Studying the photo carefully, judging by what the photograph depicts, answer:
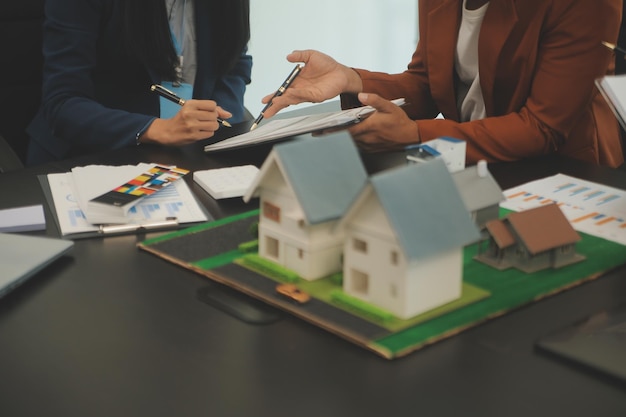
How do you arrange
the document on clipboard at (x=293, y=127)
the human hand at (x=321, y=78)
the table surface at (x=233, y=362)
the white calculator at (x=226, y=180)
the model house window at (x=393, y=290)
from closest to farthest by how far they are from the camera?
the table surface at (x=233, y=362), the model house window at (x=393, y=290), the white calculator at (x=226, y=180), the document on clipboard at (x=293, y=127), the human hand at (x=321, y=78)

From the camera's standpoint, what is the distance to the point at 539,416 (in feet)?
2.16

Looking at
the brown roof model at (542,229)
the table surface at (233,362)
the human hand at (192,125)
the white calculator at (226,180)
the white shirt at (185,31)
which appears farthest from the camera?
the white shirt at (185,31)

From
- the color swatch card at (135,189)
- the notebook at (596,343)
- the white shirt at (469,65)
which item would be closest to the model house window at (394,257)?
the notebook at (596,343)

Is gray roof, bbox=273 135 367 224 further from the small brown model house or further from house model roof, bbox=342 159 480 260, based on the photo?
the small brown model house

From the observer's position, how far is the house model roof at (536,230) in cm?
90

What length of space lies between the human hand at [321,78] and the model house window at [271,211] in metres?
0.74

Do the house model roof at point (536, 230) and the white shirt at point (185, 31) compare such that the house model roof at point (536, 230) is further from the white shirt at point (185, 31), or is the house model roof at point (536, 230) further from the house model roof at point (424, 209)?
the white shirt at point (185, 31)

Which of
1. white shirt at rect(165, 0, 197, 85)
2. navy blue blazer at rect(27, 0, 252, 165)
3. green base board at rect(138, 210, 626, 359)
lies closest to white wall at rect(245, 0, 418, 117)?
white shirt at rect(165, 0, 197, 85)

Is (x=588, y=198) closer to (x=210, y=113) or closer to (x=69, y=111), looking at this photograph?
(x=210, y=113)

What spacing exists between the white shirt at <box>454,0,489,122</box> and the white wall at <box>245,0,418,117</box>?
1.73 m

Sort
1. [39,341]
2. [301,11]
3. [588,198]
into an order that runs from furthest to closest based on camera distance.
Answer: [301,11] → [588,198] → [39,341]

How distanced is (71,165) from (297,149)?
2.39 feet

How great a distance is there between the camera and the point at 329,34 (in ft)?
12.3

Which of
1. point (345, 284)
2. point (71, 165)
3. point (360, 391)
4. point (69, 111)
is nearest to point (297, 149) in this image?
point (345, 284)
